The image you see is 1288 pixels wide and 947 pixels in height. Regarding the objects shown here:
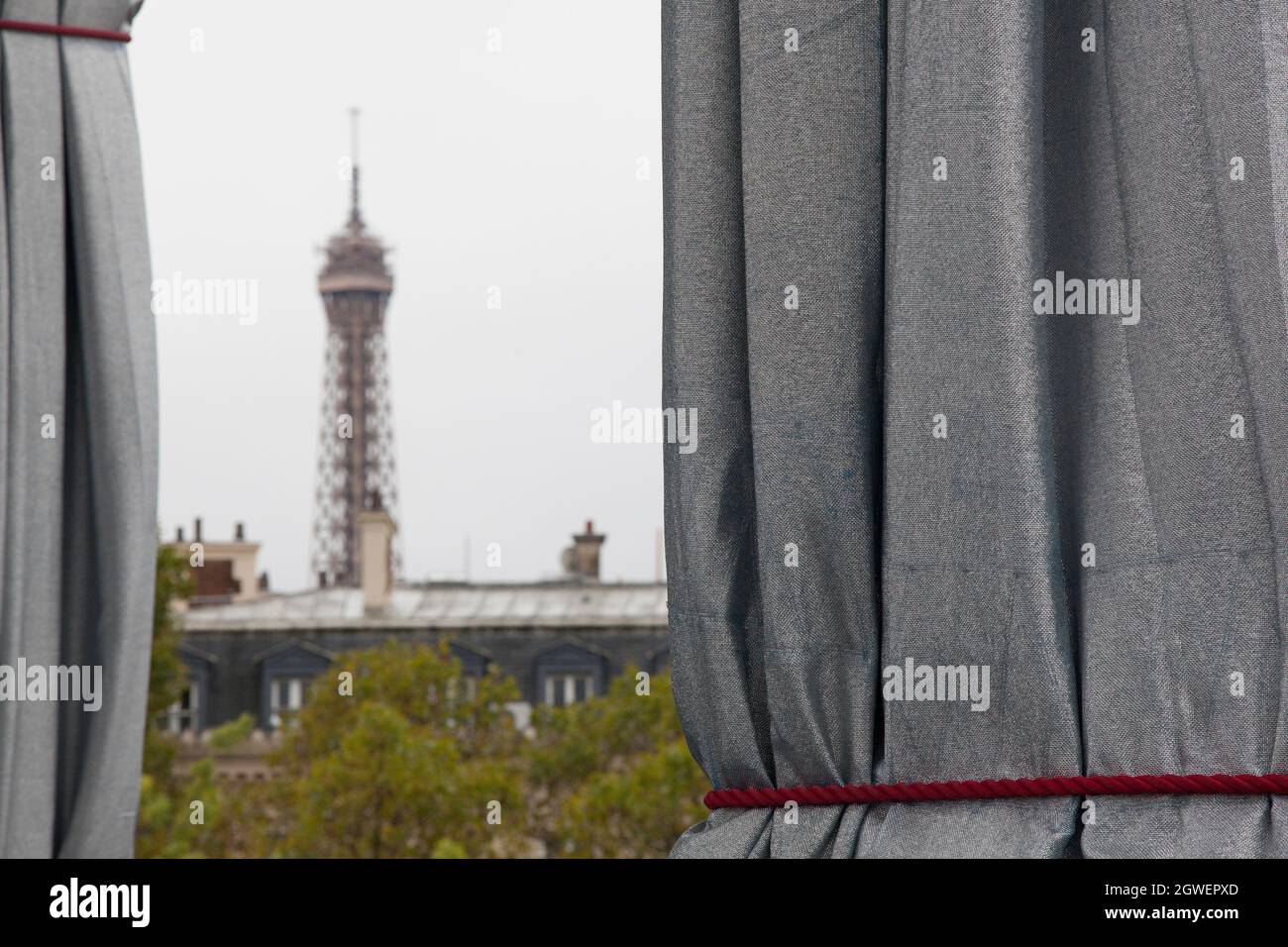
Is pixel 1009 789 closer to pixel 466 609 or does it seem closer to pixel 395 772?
pixel 395 772

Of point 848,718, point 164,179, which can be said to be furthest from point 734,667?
point 164,179

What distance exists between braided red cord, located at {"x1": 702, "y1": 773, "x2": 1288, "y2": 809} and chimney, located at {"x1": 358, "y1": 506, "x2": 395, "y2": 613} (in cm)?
1847

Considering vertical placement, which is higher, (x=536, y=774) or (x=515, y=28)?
(x=515, y=28)

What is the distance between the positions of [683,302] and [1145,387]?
9.6 inches

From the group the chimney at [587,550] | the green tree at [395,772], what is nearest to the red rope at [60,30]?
the green tree at [395,772]

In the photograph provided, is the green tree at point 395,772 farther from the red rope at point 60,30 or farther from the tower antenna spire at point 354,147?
the tower antenna spire at point 354,147

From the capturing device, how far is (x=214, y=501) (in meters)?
29.3

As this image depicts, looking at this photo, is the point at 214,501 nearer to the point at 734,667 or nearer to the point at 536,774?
the point at 536,774

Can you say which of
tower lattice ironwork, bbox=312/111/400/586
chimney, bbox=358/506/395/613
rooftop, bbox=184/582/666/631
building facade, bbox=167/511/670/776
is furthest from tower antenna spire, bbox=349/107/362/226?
building facade, bbox=167/511/670/776

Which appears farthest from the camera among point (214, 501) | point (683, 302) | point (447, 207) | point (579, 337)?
point (447, 207)

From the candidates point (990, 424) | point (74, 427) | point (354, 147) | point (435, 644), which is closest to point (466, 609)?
point (435, 644)

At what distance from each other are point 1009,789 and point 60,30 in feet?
4.81

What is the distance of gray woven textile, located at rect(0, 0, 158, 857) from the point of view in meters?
1.79
